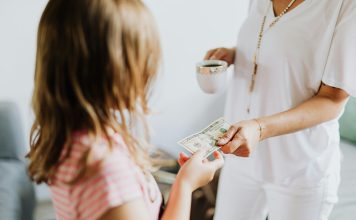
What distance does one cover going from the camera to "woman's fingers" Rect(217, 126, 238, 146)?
89cm

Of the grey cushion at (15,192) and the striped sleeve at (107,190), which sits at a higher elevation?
the striped sleeve at (107,190)

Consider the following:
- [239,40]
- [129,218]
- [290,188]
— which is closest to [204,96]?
[239,40]

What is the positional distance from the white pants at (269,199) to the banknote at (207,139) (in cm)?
21

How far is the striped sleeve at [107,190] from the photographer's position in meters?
0.56

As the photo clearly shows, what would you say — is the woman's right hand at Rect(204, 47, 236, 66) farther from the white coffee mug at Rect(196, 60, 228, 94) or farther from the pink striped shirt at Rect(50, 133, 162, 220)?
the pink striped shirt at Rect(50, 133, 162, 220)

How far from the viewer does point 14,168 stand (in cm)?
Result: 144

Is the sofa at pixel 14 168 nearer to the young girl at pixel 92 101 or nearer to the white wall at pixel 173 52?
the white wall at pixel 173 52

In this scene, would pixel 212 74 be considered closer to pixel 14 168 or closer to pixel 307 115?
pixel 307 115

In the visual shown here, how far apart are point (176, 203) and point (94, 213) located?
18cm

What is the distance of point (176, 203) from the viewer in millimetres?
684

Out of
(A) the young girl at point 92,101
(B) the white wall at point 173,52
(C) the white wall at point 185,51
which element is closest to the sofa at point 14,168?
(B) the white wall at point 173,52

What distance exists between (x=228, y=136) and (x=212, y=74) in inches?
9.6

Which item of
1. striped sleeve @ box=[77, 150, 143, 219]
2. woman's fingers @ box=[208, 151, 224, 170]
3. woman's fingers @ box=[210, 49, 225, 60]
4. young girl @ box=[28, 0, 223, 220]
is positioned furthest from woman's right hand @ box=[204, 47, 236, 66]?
striped sleeve @ box=[77, 150, 143, 219]

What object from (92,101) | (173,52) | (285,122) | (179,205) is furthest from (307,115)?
(173,52)
